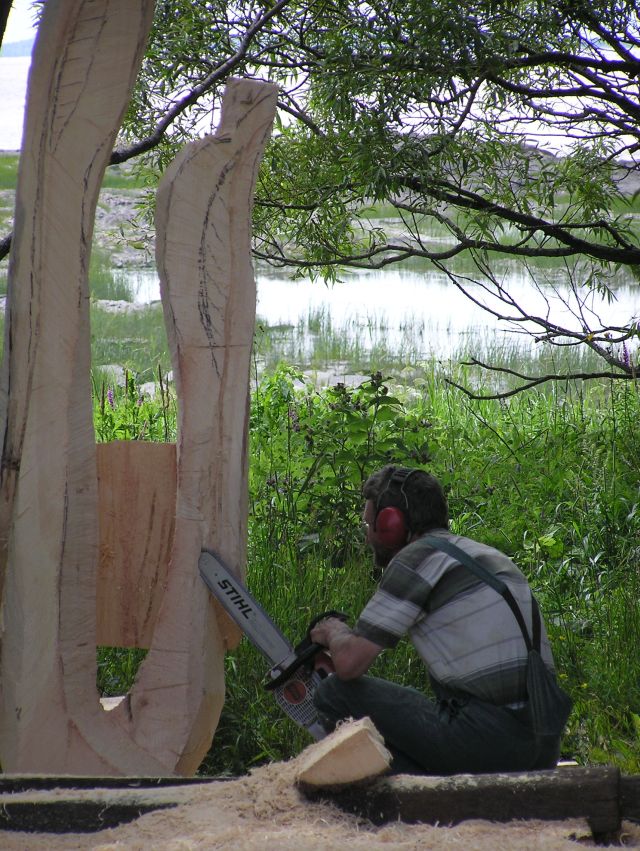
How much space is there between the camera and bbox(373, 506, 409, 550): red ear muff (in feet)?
7.71

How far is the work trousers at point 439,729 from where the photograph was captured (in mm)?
2215

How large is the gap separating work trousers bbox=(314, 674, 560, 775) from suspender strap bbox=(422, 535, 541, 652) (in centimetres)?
19

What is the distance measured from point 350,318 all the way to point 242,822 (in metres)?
10.9

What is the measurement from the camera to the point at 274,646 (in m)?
2.25

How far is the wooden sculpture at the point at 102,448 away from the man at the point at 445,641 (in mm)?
372

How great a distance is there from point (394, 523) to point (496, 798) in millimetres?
858

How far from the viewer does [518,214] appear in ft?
16.1

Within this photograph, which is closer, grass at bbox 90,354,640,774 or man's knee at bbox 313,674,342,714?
man's knee at bbox 313,674,342,714

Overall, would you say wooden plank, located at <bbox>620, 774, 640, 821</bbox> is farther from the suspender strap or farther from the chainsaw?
the chainsaw

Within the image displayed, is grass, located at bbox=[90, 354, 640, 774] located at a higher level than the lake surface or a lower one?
lower

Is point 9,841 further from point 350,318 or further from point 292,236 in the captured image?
point 350,318

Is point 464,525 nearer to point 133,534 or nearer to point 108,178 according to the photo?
point 133,534

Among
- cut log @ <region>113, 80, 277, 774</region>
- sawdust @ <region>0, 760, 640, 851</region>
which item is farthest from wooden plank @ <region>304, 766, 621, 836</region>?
cut log @ <region>113, 80, 277, 774</region>

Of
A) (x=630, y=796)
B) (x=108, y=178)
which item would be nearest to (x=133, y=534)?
(x=630, y=796)
